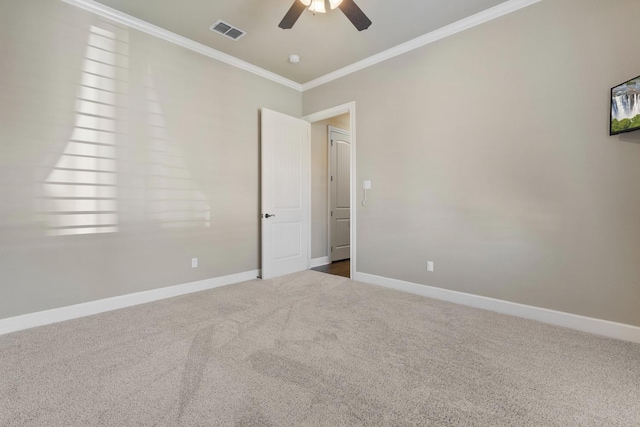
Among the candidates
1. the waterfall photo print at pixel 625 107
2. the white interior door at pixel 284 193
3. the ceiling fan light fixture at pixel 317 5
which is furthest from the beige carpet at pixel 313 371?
the ceiling fan light fixture at pixel 317 5

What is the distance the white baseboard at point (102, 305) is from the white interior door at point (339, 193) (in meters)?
2.05

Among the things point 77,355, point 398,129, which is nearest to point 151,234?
point 77,355

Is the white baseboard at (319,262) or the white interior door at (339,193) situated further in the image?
the white interior door at (339,193)

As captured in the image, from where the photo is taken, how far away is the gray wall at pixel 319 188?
4.84 metres

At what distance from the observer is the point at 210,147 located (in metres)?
3.53

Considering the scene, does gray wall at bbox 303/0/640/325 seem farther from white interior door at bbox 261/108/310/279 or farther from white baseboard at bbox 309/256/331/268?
white baseboard at bbox 309/256/331/268

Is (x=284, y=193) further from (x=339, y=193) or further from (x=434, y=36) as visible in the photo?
(x=434, y=36)

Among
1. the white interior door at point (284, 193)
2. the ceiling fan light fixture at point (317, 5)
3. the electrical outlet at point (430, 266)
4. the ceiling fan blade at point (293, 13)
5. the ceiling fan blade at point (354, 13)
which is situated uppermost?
the ceiling fan light fixture at point (317, 5)

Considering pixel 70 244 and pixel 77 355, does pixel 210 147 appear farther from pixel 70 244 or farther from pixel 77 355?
pixel 77 355

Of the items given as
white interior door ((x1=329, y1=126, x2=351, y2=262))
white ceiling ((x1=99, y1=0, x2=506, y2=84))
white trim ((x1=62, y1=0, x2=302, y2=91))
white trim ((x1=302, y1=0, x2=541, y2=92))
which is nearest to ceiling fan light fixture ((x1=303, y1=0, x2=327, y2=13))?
white ceiling ((x1=99, y1=0, x2=506, y2=84))

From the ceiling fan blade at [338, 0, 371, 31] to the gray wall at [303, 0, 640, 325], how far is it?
51.1 inches

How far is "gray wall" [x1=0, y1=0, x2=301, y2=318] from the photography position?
2.35 metres

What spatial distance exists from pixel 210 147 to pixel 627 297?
4.17 metres

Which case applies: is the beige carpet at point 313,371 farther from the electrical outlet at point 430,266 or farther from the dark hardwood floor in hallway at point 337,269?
the dark hardwood floor in hallway at point 337,269
